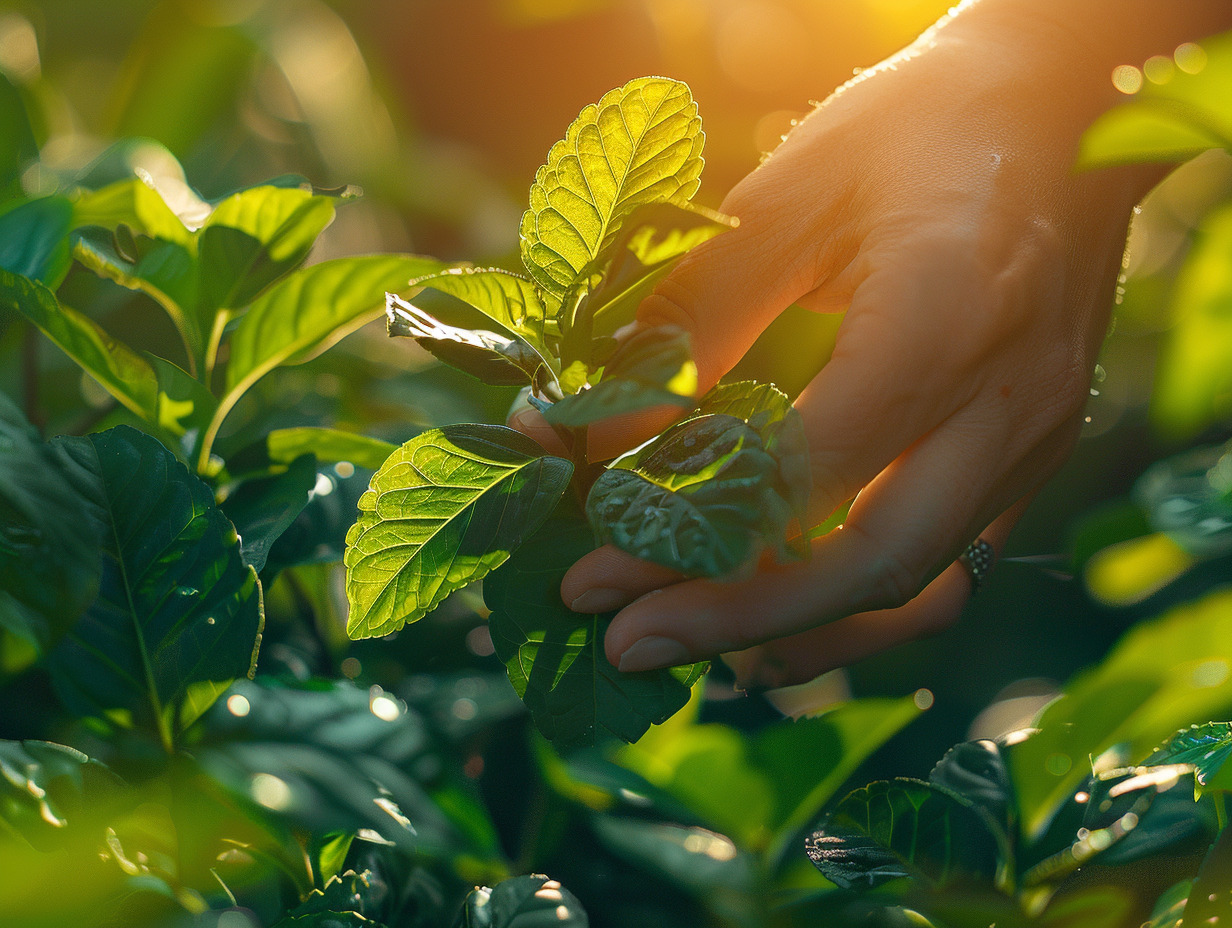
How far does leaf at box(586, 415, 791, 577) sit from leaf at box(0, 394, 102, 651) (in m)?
0.23

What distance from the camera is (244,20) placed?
1.14m

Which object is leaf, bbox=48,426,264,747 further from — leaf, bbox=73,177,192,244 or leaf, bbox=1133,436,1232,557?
leaf, bbox=1133,436,1232,557

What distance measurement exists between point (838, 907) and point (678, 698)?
6.1 inches

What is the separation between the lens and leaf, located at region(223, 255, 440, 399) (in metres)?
0.57

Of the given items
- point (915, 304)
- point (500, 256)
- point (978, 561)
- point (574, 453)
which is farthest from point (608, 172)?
point (978, 561)

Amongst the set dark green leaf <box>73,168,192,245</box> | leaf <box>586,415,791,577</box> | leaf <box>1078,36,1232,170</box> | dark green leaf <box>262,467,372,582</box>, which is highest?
leaf <box>1078,36,1232,170</box>

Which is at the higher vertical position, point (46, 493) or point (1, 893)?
point (46, 493)

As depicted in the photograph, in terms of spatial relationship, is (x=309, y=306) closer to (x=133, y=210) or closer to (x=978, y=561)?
(x=133, y=210)

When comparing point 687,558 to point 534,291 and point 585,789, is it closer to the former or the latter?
point 534,291

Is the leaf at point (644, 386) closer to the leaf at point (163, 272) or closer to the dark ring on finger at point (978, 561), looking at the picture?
the leaf at point (163, 272)

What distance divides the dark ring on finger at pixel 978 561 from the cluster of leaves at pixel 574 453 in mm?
477

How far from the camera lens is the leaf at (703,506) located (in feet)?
1.14

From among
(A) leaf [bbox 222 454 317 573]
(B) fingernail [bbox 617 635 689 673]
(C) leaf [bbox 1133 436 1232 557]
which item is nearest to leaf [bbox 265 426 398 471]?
(A) leaf [bbox 222 454 317 573]

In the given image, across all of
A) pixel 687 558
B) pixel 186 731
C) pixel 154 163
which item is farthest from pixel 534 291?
pixel 154 163
